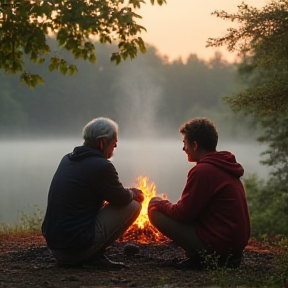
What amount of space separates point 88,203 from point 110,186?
27 cm

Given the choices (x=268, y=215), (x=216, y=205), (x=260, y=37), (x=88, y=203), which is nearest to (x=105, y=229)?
(x=88, y=203)

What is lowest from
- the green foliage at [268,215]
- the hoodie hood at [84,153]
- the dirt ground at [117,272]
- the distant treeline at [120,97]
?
the dirt ground at [117,272]

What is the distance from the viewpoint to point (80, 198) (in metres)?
5.34

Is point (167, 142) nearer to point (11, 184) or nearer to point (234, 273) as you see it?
point (11, 184)

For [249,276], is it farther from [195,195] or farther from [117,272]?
[117,272]

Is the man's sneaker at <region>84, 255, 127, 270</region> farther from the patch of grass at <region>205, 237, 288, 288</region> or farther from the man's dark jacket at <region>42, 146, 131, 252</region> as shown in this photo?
the patch of grass at <region>205, 237, 288, 288</region>

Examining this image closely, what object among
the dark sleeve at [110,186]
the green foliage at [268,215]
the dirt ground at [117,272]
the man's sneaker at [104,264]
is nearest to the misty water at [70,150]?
the green foliage at [268,215]

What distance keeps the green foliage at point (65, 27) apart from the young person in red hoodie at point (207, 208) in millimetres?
1185

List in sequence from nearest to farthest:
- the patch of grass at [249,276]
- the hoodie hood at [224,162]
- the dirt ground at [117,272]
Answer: the patch of grass at [249,276]
the dirt ground at [117,272]
the hoodie hood at [224,162]

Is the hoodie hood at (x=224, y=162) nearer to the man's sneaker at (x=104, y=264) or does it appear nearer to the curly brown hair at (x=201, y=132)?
the curly brown hair at (x=201, y=132)

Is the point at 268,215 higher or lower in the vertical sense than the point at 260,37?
lower

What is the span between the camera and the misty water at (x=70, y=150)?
32.5 metres

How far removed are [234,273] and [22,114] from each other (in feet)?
138

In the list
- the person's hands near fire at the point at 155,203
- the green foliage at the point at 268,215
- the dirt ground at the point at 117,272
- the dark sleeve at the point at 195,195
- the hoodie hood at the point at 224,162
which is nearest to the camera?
the dirt ground at the point at 117,272
